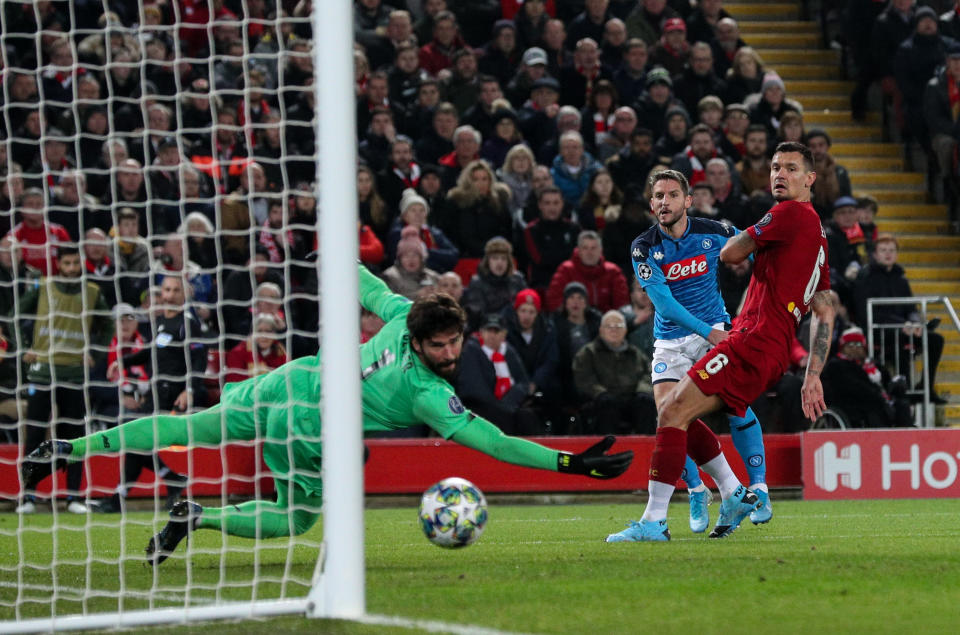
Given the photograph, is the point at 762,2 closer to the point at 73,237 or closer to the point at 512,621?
the point at 73,237

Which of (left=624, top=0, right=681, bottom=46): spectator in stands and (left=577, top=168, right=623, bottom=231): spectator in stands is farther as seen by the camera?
(left=624, top=0, right=681, bottom=46): spectator in stands

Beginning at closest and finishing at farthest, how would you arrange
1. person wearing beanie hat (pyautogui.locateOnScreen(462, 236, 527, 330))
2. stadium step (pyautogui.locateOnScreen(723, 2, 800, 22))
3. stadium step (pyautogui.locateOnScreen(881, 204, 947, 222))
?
person wearing beanie hat (pyautogui.locateOnScreen(462, 236, 527, 330))
stadium step (pyautogui.locateOnScreen(881, 204, 947, 222))
stadium step (pyautogui.locateOnScreen(723, 2, 800, 22))

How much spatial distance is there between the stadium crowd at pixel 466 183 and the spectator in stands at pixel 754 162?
2 cm

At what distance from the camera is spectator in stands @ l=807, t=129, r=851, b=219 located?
16203 millimetres

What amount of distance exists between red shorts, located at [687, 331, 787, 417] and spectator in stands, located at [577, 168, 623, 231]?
25.3 ft

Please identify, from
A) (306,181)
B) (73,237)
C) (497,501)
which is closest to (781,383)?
(497,501)

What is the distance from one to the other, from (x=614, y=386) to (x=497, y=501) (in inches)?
61.5

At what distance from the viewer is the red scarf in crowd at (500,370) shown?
13750 mm

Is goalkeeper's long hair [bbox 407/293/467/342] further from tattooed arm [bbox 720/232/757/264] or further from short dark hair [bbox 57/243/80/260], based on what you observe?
short dark hair [bbox 57/243/80/260]

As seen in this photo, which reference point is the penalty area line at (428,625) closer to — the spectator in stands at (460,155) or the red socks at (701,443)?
the red socks at (701,443)

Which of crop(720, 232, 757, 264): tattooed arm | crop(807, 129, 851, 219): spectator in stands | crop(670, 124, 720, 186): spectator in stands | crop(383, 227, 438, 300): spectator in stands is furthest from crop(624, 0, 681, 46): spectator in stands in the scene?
crop(720, 232, 757, 264): tattooed arm

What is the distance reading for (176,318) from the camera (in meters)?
11.8

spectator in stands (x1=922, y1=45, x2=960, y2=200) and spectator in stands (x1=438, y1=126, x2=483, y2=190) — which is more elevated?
spectator in stands (x1=922, y1=45, x2=960, y2=200)

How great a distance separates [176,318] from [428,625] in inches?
288
